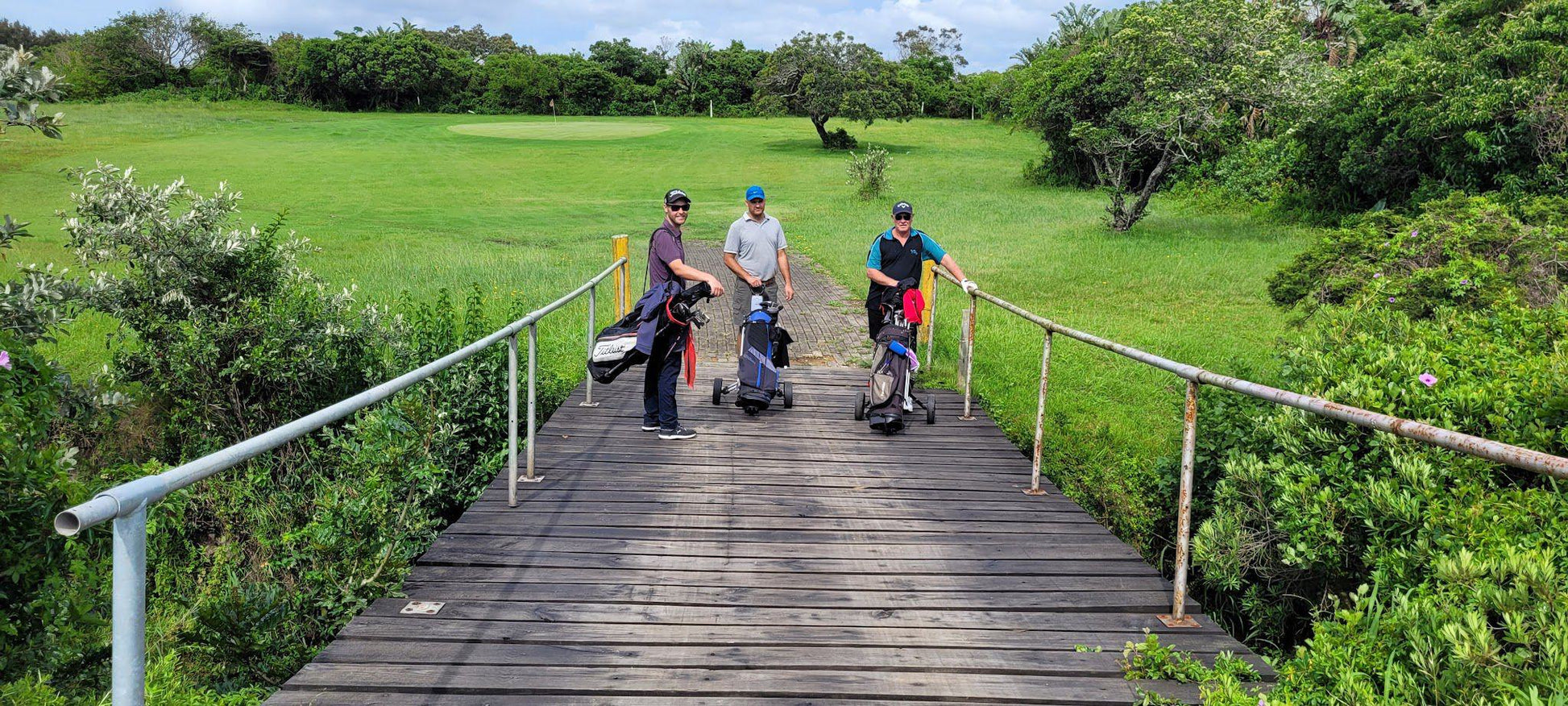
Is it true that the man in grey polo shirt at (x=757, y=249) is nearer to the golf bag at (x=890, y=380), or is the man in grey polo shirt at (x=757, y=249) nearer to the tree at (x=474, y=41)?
the golf bag at (x=890, y=380)

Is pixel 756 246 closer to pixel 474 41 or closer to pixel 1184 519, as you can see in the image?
pixel 1184 519

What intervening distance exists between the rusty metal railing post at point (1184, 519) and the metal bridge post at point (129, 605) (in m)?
3.35

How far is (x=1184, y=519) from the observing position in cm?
402

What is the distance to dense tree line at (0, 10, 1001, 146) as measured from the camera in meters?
69.4

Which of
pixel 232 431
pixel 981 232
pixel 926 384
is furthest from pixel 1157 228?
pixel 232 431

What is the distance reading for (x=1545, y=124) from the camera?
16.1m

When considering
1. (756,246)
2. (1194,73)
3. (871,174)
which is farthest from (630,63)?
(756,246)

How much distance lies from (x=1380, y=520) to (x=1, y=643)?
5.06m

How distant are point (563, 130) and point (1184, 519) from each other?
58.1 meters

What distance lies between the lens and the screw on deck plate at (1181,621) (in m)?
4.01

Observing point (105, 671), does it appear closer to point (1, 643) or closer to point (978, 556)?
point (1, 643)

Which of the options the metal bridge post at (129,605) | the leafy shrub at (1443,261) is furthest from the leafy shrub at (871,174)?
the metal bridge post at (129,605)

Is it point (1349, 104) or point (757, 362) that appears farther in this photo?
point (1349, 104)

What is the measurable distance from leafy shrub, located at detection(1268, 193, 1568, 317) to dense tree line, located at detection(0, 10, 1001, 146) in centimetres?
5533
